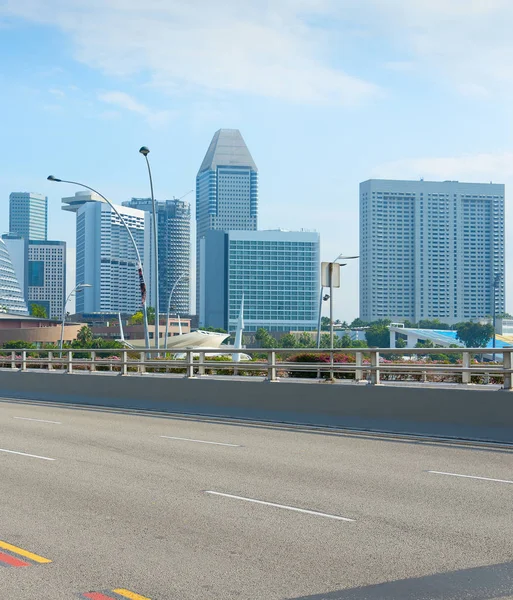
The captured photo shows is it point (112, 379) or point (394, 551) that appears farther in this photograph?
point (112, 379)

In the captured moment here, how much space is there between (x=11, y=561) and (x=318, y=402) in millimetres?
13122

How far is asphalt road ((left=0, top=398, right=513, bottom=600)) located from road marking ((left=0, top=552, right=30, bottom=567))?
0.12 ft

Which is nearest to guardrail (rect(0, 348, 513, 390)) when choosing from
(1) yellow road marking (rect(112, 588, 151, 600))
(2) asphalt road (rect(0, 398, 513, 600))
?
(2) asphalt road (rect(0, 398, 513, 600))

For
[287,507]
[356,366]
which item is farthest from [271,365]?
[287,507]

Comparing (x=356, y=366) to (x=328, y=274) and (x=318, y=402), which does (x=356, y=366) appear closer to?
(x=318, y=402)

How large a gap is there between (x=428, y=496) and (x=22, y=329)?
14350 cm

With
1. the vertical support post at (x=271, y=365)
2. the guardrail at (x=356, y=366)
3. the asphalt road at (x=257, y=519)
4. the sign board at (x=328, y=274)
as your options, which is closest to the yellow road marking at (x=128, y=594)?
the asphalt road at (x=257, y=519)

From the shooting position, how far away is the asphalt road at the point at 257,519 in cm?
668

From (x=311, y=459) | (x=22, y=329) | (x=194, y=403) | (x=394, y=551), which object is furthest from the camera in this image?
(x=22, y=329)

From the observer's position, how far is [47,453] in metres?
14.9

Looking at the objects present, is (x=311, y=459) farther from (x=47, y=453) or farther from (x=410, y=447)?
(x=47, y=453)

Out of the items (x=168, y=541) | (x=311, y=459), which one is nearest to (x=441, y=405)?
(x=311, y=459)

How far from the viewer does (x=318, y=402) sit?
20.0m

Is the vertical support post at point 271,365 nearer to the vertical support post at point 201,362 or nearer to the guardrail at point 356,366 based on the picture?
the guardrail at point 356,366
